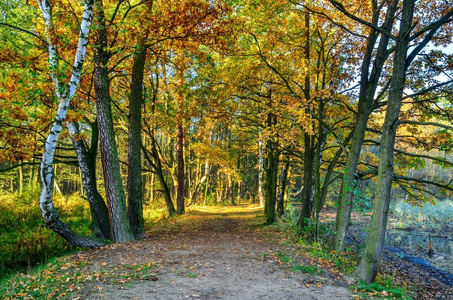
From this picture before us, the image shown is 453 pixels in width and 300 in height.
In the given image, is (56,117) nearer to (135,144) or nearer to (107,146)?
(107,146)

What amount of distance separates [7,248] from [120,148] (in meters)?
15.2

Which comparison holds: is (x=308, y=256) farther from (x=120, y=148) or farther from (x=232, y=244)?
(x=120, y=148)

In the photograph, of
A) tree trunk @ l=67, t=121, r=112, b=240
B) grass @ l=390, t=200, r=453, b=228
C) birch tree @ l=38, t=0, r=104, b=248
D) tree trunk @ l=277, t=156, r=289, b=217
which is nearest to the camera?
birch tree @ l=38, t=0, r=104, b=248

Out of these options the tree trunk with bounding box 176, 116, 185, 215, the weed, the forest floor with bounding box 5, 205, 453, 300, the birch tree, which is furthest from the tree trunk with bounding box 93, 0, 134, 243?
the tree trunk with bounding box 176, 116, 185, 215

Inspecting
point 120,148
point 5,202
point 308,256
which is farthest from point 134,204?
point 120,148

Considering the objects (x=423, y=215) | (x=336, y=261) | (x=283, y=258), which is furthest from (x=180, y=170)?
(x=423, y=215)

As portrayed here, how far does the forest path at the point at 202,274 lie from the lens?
4.19 metres

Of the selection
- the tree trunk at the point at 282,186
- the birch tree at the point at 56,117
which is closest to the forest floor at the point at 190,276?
the birch tree at the point at 56,117

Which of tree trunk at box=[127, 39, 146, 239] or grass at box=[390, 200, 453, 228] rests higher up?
tree trunk at box=[127, 39, 146, 239]

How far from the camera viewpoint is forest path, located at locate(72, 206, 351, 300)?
419cm

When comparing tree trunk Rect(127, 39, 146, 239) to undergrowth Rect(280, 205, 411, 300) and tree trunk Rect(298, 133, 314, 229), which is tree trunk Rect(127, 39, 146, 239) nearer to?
undergrowth Rect(280, 205, 411, 300)

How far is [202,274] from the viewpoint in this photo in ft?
16.6

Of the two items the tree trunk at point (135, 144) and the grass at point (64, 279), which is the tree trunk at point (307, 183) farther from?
the grass at point (64, 279)

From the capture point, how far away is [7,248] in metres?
8.38
